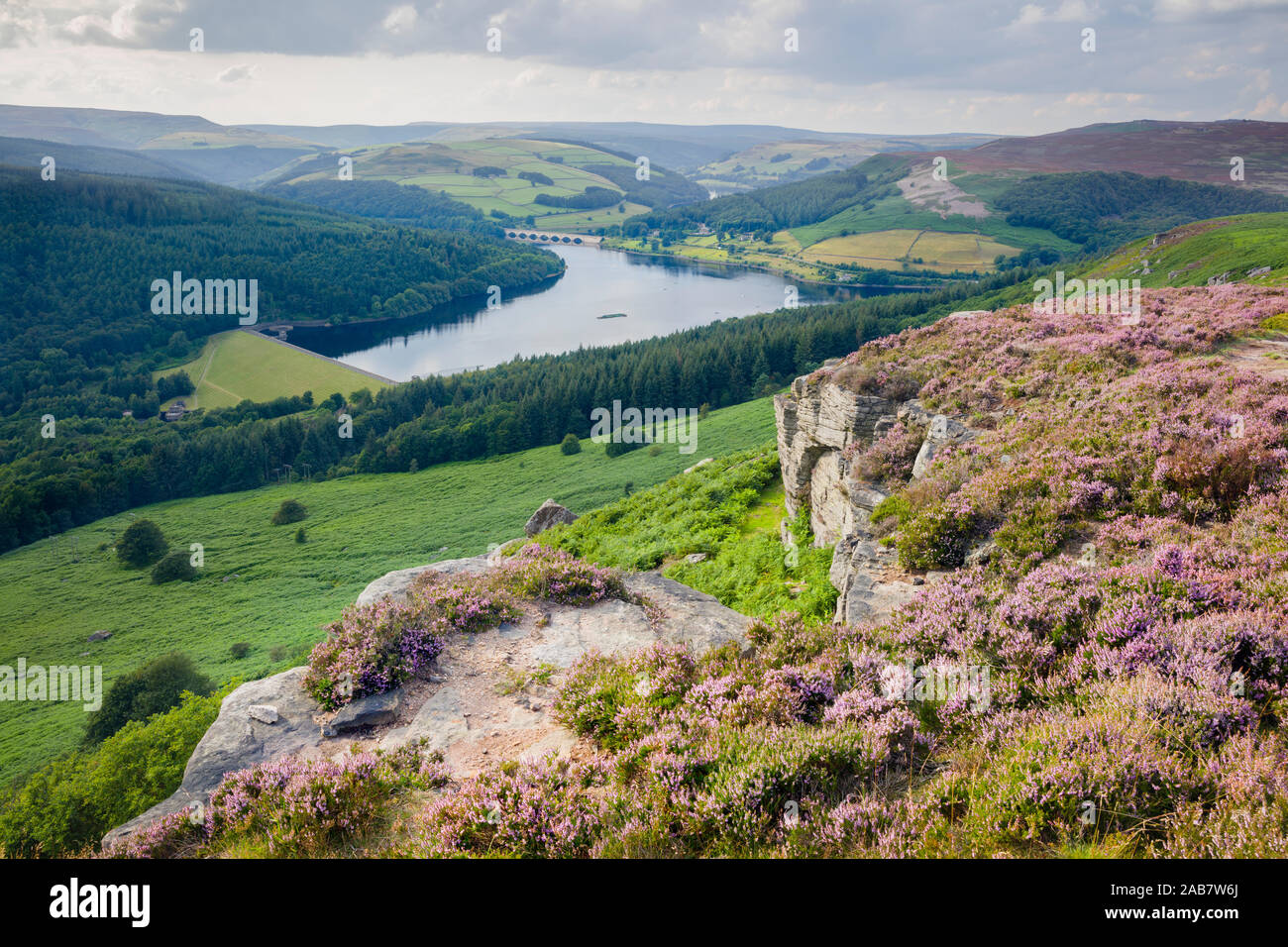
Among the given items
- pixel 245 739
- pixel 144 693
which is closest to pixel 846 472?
pixel 245 739

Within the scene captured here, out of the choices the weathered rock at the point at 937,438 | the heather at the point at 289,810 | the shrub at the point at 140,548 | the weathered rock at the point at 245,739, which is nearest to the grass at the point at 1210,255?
the weathered rock at the point at 937,438

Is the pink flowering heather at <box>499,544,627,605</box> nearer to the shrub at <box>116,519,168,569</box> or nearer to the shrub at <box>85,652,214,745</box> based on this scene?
the shrub at <box>85,652,214,745</box>

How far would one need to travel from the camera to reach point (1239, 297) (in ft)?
75.8

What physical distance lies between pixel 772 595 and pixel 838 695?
9979 mm

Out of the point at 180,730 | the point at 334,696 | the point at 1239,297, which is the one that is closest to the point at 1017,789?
the point at 334,696

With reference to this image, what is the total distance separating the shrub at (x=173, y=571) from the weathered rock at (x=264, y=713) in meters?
65.2

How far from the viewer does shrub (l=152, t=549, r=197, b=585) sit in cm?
6244

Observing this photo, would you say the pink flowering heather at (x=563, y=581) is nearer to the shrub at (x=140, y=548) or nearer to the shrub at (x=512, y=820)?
the shrub at (x=512, y=820)

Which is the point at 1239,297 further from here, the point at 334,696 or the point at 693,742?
the point at 334,696

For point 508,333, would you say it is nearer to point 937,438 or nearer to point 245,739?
point 937,438

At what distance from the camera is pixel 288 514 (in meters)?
73.8

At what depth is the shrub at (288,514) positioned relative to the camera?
73.4m
